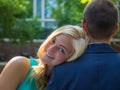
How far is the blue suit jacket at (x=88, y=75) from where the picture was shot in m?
2.62

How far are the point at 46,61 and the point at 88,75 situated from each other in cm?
30

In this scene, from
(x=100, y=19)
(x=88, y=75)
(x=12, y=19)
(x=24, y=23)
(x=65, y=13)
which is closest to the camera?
(x=88, y=75)

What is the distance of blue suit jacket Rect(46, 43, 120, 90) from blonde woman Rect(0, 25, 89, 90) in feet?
0.26

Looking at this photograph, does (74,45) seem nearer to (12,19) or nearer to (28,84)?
(28,84)

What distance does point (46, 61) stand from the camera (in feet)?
9.11

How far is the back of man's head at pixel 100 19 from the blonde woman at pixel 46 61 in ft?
0.25

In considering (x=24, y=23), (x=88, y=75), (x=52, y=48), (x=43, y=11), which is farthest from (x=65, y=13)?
(x=88, y=75)

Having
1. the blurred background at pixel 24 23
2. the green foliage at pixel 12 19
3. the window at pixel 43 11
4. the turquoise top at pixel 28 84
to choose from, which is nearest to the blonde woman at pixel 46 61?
the turquoise top at pixel 28 84

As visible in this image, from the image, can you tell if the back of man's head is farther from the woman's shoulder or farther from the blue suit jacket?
the woman's shoulder

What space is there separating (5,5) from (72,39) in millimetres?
11938

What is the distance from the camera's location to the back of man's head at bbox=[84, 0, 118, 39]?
2.73 metres

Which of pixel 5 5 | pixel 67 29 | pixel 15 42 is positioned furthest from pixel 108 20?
pixel 15 42

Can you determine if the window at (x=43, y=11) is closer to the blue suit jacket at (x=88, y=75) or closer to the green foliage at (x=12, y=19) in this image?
the green foliage at (x=12, y=19)

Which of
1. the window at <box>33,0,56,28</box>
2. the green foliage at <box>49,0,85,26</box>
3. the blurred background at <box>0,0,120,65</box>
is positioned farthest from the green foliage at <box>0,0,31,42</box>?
the window at <box>33,0,56,28</box>
